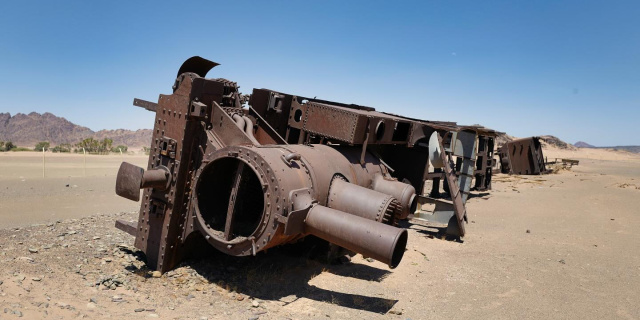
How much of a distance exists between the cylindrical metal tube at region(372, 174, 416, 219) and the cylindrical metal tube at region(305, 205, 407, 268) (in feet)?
6.45

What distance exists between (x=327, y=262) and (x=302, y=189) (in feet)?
5.95

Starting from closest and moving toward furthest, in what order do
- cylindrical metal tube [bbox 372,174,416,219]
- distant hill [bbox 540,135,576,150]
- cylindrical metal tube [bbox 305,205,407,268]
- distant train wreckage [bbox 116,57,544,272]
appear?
cylindrical metal tube [bbox 305,205,407,268], distant train wreckage [bbox 116,57,544,272], cylindrical metal tube [bbox 372,174,416,219], distant hill [bbox 540,135,576,150]

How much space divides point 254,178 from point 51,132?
268 ft

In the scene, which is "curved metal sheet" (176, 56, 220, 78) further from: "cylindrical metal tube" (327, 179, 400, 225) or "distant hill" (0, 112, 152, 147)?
"distant hill" (0, 112, 152, 147)

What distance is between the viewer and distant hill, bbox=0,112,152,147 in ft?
235

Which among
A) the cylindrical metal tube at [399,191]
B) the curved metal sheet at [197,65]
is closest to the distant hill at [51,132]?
the curved metal sheet at [197,65]

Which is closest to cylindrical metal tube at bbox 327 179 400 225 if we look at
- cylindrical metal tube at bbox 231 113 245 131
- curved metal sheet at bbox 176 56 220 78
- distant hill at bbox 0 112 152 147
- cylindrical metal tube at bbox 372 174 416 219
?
cylindrical metal tube at bbox 372 174 416 219

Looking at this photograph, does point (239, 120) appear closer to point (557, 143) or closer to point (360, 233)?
point (360, 233)

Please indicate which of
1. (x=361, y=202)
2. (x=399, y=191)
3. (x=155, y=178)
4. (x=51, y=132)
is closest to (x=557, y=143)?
(x=399, y=191)

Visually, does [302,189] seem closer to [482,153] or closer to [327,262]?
[327,262]

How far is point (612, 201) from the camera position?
46.9 feet

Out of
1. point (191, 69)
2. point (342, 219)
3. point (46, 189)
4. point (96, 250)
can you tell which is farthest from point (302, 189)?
point (46, 189)

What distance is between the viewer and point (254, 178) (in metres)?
6.62

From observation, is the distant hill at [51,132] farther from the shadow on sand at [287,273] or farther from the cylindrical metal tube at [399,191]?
the cylindrical metal tube at [399,191]
